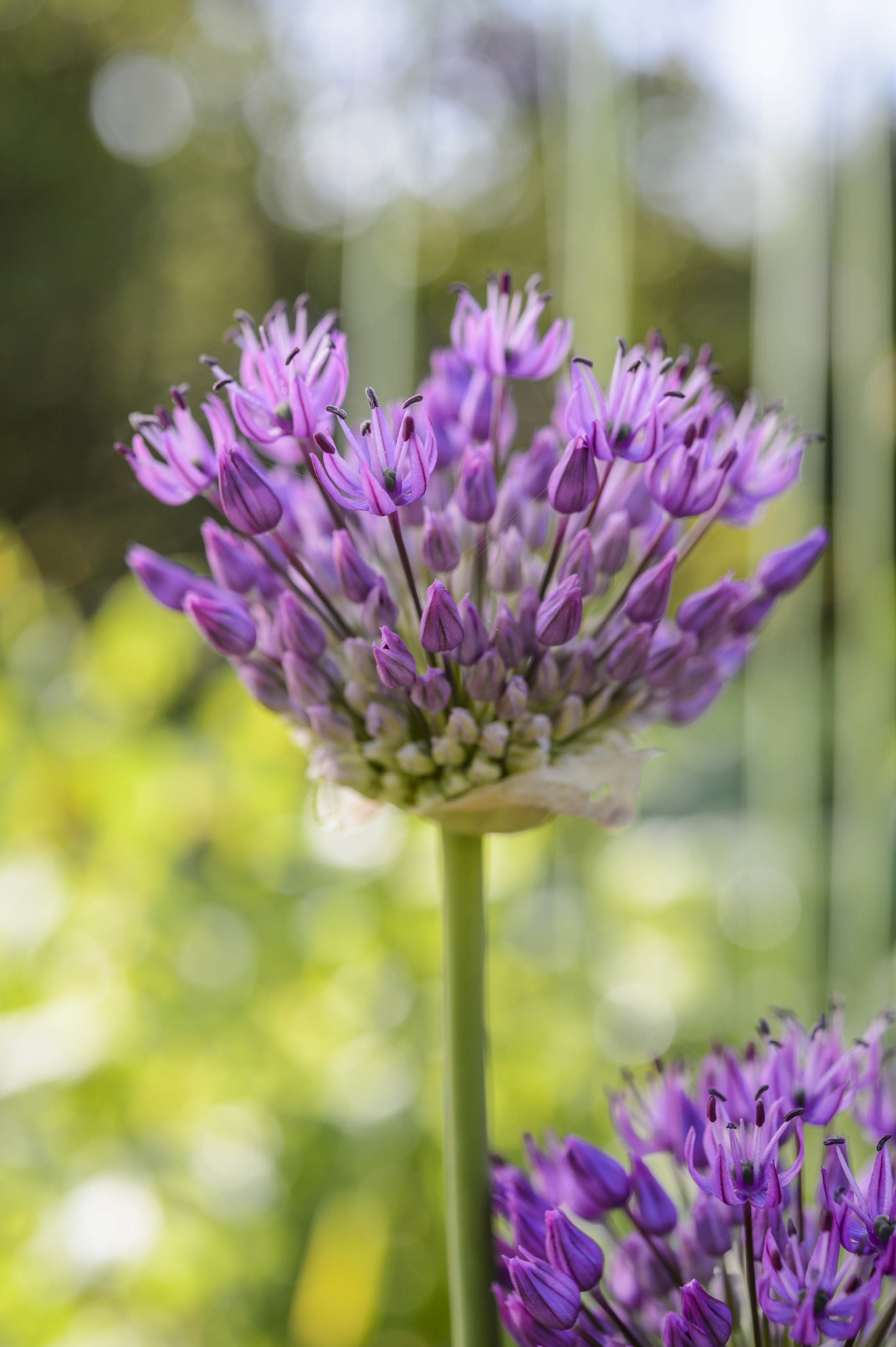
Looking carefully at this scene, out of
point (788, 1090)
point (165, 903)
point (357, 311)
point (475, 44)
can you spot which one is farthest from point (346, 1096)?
point (475, 44)

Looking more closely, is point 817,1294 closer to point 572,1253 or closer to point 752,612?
point 572,1253

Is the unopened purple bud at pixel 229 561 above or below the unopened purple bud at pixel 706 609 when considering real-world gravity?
above

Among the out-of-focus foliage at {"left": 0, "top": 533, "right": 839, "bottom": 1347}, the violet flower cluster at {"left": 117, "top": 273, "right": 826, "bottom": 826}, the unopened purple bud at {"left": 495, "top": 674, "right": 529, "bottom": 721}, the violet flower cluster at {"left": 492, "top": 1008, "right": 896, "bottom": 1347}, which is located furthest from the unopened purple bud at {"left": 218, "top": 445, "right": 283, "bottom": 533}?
the out-of-focus foliage at {"left": 0, "top": 533, "right": 839, "bottom": 1347}

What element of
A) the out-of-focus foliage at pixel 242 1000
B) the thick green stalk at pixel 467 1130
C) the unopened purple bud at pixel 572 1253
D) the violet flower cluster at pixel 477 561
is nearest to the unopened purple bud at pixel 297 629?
the violet flower cluster at pixel 477 561

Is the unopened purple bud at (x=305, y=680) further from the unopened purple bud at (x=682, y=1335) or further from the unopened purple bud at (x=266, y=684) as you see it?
the unopened purple bud at (x=682, y=1335)

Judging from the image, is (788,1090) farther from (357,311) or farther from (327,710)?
(357,311)

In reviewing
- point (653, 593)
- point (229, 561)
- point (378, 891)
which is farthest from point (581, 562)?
point (378, 891)
